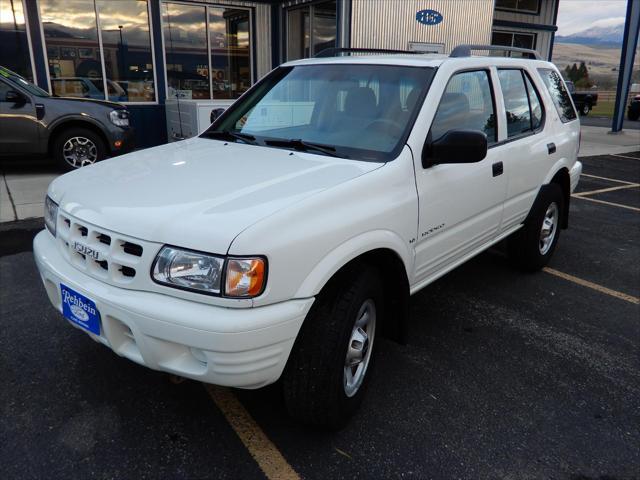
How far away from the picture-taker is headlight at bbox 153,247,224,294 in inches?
80.4

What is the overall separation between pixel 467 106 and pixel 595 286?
224 centimetres

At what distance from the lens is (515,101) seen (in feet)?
13.3

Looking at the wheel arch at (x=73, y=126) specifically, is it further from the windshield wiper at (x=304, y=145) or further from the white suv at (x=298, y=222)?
the windshield wiper at (x=304, y=145)

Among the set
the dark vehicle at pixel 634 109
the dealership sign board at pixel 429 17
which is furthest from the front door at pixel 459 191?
the dark vehicle at pixel 634 109

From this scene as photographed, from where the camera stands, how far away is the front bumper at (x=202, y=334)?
201 centimetres

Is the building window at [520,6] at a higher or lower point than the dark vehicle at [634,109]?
higher

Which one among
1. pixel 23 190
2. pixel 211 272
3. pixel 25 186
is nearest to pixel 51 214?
pixel 211 272

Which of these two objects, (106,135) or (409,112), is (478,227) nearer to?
(409,112)

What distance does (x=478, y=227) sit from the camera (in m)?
3.59

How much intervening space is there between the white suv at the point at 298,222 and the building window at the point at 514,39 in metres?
15.1

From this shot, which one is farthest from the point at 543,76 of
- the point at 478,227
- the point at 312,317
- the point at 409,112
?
the point at 312,317

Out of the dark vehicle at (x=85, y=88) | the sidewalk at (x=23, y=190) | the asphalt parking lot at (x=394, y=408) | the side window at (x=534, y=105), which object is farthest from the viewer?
the dark vehicle at (x=85, y=88)

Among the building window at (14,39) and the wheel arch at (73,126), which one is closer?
the wheel arch at (73,126)

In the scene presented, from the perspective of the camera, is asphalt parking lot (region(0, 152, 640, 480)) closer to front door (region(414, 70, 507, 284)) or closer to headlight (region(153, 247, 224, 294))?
front door (region(414, 70, 507, 284))
